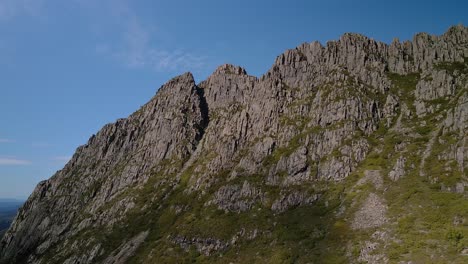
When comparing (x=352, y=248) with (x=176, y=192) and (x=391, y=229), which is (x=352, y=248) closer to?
(x=391, y=229)

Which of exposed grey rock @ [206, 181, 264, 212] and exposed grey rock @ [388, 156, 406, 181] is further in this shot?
exposed grey rock @ [206, 181, 264, 212]

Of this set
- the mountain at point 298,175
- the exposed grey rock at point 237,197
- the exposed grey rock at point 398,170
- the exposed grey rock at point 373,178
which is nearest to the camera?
the mountain at point 298,175

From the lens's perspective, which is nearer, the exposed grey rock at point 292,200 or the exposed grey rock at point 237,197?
the exposed grey rock at point 292,200

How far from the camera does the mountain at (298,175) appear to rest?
81250 millimetres

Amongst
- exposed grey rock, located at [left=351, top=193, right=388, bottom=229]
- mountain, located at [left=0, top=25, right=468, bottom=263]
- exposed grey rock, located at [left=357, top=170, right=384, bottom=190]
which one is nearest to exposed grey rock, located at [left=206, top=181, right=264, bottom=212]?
mountain, located at [left=0, top=25, right=468, bottom=263]

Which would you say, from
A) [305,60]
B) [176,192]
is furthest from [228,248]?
[305,60]

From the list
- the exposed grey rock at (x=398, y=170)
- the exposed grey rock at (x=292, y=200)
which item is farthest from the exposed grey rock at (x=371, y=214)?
the exposed grey rock at (x=292, y=200)

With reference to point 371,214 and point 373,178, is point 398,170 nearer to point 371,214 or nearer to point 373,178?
point 373,178

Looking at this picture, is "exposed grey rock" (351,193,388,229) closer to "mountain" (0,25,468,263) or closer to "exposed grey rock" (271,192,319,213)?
"mountain" (0,25,468,263)

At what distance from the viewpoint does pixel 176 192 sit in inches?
5846

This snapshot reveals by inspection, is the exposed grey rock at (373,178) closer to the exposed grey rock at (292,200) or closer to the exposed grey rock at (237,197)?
the exposed grey rock at (292,200)

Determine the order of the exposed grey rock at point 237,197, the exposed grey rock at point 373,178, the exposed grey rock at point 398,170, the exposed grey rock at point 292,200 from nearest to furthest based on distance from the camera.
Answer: the exposed grey rock at point 398,170
the exposed grey rock at point 373,178
the exposed grey rock at point 292,200
the exposed grey rock at point 237,197

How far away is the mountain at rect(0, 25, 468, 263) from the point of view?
8125 cm

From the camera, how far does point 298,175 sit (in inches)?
4643
